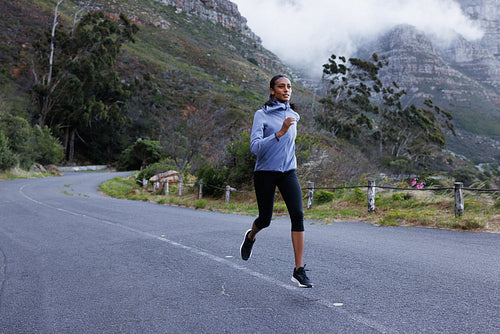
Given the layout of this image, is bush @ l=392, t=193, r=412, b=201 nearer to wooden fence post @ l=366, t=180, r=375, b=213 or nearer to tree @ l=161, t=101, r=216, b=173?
wooden fence post @ l=366, t=180, r=375, b=213

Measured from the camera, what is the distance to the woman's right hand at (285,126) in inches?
131

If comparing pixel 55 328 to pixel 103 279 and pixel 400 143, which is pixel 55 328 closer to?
pixel 103 279

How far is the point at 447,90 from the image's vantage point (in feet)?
369

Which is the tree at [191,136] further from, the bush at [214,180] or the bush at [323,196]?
the bush at [323,196]

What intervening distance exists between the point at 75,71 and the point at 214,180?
33.2 metres

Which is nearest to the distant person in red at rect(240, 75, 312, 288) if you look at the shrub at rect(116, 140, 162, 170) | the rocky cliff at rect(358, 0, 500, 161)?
the shrub at rect(116, 140, 162, 170)

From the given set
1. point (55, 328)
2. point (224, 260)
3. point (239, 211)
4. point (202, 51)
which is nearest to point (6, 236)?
point (224, 260)

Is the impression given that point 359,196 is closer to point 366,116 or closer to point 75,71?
point 366,116

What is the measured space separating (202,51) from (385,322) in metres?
93.0

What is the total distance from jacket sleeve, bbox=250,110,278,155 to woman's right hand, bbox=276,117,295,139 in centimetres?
7

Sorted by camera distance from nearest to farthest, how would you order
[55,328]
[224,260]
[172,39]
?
[55,328] < [224,260] < [172,39]

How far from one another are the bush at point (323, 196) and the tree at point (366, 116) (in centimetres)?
3163

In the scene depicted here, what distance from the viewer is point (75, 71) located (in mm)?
42719

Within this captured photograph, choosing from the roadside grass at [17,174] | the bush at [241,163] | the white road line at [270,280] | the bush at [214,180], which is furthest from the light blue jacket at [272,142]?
the roadside grass at [17,174]
